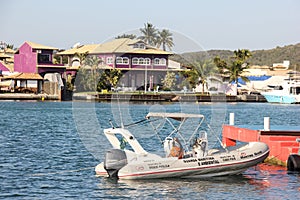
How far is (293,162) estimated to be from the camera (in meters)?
31.5

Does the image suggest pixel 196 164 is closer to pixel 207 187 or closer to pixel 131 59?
pixel 207 187

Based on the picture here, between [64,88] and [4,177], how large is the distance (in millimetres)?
99945

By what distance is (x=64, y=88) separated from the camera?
427 ft

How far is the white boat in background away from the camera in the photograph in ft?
92.8

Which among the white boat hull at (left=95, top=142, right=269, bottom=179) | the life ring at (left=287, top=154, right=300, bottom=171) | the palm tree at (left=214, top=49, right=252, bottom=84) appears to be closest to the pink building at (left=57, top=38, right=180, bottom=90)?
the white boat hull at (left=95, top=142, right=269, bottom=179)

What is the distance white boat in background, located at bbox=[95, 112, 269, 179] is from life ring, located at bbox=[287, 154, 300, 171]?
1379 millimetres

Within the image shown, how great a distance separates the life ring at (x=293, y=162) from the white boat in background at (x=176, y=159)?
1379 mm

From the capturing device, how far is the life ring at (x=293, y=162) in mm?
31375

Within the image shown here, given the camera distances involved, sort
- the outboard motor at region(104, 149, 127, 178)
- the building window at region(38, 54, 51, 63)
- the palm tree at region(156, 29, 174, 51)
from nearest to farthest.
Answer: the outboard motor at region(104, 149, 127, 178) < the palm tree at region(156, 29, 174, 51) < the building window at region(38, 54, 51, 63)

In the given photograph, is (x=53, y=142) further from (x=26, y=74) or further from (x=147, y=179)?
(x=26, y=74)

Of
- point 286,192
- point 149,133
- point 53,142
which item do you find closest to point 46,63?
point 53,142

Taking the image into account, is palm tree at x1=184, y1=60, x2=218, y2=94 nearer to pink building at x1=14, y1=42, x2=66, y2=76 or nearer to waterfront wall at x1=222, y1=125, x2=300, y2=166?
waterfront wall at x1=222, y1=125, x2=300, y2=166

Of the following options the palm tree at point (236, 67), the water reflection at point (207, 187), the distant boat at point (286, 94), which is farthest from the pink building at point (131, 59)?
the distant boat at point (286, 94)

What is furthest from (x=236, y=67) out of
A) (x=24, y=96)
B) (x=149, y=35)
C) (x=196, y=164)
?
(x=196, y=164)
